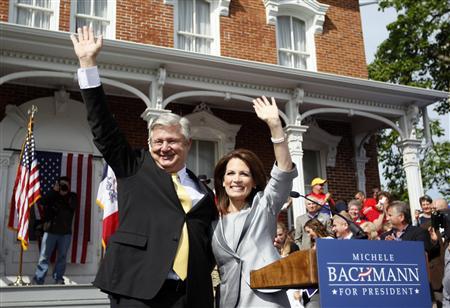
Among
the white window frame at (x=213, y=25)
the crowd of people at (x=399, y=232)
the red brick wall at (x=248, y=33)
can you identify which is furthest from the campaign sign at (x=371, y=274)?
the red brick wall at (x=248, y=33)

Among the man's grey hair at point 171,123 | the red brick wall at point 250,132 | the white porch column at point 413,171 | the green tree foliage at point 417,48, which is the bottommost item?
the man's grey hair at point 171,123

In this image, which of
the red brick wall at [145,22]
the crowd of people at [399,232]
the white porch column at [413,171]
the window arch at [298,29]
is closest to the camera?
the crowd of people at [399,232]

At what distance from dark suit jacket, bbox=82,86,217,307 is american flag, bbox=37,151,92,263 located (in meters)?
→ 7.08

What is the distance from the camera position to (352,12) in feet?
45.8

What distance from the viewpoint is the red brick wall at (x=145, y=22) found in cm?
1086

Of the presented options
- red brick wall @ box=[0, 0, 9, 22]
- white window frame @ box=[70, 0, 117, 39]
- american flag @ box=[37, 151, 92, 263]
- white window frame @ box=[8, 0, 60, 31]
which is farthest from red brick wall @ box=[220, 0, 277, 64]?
red brick wall @ box=[0, 0, 9, 22]

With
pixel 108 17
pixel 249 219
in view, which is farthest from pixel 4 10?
pixel 249 219

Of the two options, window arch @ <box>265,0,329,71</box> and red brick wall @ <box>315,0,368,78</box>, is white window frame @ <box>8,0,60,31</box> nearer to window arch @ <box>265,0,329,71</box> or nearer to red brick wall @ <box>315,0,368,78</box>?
window arch @ <box>265,0,329,71</box>

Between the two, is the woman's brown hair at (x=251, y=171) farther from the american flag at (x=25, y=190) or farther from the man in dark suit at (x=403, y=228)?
the american flag at (x=25, y=190)

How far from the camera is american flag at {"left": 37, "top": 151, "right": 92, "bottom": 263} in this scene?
30.1 ft

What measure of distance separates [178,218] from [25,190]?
6053 mm

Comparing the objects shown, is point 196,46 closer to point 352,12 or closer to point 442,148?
point 352,12

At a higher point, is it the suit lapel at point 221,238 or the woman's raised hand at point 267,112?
the woman's raised hand at point 267,112

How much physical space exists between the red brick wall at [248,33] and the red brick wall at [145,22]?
1352 mm
